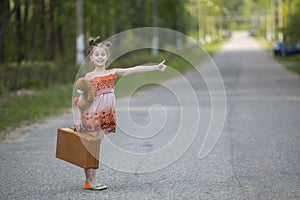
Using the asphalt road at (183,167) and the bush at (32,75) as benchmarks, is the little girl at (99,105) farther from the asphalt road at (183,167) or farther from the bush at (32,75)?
the bush at (32,75)

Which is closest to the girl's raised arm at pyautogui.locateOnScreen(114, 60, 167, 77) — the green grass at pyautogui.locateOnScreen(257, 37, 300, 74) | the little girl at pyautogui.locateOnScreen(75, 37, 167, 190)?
the little girl at pyautogui.locateOnScreen(75, 37, 167, 190)

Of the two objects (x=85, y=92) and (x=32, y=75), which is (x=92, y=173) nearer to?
(x=85, y=92)

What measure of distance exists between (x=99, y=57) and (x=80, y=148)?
958 millimetres

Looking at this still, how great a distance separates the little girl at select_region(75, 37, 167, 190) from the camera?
7527 mm

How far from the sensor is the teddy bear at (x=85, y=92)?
24.2 ft

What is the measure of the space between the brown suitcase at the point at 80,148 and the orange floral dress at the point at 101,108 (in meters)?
0.16

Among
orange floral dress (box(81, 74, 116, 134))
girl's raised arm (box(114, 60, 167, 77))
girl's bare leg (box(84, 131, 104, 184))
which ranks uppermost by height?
girl's raised arm (box(114, 60, 167, 77))

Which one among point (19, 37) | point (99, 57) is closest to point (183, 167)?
point (99, 57)

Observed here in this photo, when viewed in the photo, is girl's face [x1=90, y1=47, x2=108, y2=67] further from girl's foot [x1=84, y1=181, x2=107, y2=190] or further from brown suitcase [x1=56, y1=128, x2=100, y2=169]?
girl's foot [x1=84, y1=181, x2=107, y2=190]

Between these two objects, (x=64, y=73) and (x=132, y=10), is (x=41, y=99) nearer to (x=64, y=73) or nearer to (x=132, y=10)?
(x=64, y=73)

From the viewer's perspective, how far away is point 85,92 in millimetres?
7449

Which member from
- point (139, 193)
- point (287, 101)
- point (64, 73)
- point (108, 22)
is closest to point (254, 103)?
point (287, 101)

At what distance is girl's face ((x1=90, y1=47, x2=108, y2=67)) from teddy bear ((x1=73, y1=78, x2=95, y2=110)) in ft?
0.86

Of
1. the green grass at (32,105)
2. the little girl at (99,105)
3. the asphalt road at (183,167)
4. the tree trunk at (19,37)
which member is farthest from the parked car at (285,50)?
the little girl at (99,105)
